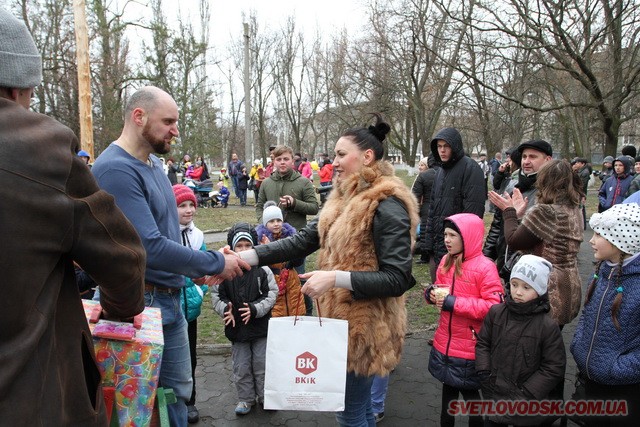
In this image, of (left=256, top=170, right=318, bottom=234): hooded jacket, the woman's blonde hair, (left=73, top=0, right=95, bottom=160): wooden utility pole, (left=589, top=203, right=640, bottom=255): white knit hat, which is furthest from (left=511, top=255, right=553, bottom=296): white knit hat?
(left=73, top=0, right=95, bottom=160): wooden utility pole

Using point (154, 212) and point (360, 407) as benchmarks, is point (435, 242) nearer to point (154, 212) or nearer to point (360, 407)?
point (360, 407)

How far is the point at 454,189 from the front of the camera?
478cm

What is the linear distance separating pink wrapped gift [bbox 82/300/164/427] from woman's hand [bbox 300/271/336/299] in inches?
28.4

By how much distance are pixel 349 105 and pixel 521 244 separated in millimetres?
29446

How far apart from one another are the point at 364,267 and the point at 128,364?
1216 millimetres

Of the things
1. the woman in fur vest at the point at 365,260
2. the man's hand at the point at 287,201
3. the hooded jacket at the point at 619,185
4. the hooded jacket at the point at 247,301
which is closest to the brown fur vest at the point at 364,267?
the woman in fur vest at the point at 365,260

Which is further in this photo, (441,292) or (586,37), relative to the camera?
(586,37)

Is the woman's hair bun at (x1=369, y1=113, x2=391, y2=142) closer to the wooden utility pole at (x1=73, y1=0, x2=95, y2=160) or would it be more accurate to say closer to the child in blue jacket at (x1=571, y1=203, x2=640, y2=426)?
the child in blue jacket at (x1=571, y1=203, x2=640, y2=426)

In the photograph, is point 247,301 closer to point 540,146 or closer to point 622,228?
point 622,228

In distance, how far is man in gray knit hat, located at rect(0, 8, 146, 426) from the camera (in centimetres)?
116

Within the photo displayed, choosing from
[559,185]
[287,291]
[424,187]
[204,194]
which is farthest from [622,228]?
[204,194]

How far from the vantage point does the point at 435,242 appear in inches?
193

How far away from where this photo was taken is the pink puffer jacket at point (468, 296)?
306cm

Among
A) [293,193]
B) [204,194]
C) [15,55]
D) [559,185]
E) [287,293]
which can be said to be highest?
[15,55]
